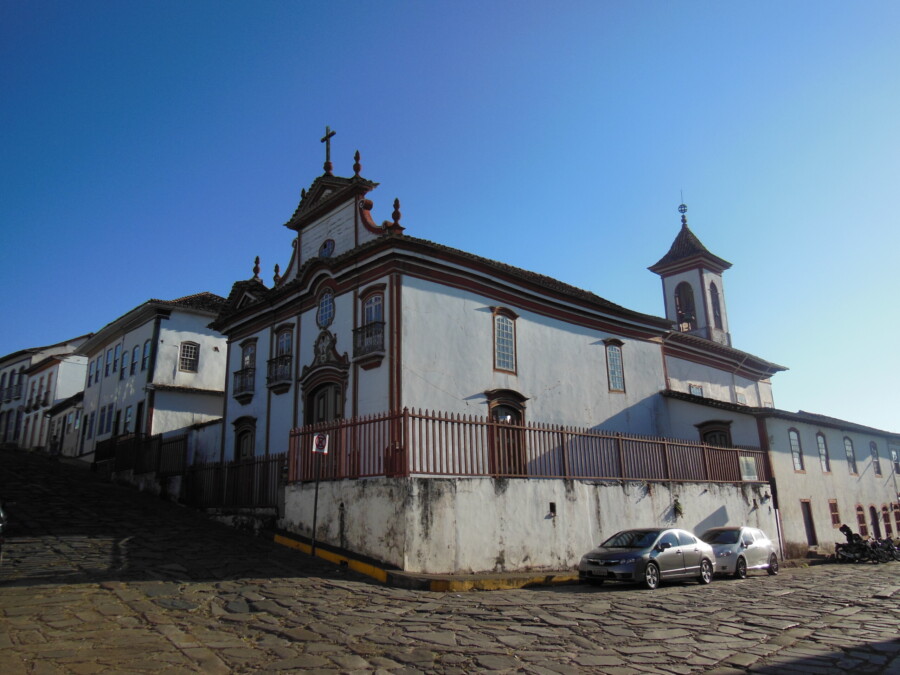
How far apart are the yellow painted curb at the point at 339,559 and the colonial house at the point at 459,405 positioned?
0.30 meters

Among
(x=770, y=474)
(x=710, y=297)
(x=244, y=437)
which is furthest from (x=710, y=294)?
(x=244, y=437)

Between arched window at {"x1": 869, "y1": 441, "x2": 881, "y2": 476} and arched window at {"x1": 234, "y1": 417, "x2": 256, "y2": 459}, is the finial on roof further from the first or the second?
arched window at {"x1": 869, "y1": 441, "x2": 881, "y2": 476}

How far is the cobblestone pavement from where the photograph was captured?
281 inches

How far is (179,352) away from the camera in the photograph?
32.0 m

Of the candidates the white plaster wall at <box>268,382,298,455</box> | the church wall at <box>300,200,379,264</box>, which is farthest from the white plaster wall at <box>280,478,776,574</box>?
the church wall at <box>300,200,379,264</box>

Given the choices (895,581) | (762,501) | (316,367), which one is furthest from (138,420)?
(895,581)

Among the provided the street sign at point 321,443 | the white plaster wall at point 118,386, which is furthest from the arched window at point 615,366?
the white plaster wall at point 118,386

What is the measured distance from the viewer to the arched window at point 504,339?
2086cm

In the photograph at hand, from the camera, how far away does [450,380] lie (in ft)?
63.4

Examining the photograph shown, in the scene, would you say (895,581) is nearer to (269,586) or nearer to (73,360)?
(269,586)

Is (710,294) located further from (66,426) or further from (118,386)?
(66,426)

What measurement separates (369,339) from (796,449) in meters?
16.9

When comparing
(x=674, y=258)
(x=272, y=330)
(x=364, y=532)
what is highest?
(x=674, y=258)

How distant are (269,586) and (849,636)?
8238 millimetres
